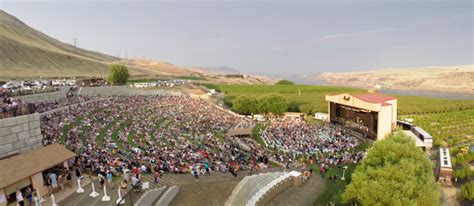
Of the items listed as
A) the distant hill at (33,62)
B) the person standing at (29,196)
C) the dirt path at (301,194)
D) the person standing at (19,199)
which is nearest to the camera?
the person standing at (19,199)

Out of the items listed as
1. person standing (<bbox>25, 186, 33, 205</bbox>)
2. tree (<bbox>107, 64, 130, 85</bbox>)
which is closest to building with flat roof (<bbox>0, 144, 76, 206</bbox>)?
person standing (<bbox>25, 186, 33, 205</bbox>)

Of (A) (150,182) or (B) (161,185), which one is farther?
(A) (150,182)

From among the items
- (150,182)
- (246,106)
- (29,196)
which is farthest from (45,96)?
(29,196)

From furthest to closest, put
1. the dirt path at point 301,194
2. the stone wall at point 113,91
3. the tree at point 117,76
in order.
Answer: the tree at point 117,76 → the stone wall at point 113,91 → the dirt path at point 301,194

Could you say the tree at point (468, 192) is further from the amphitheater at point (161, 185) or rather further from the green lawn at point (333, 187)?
the amphitheater at point (161, 185)

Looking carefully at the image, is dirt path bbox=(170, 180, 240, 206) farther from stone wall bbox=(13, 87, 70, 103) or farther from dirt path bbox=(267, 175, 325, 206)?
stone wall bbox=(13, 87, 70, 103)

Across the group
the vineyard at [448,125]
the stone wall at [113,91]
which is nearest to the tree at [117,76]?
the stone wall at [113,91]

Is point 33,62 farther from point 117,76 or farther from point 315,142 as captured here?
point 315,142
